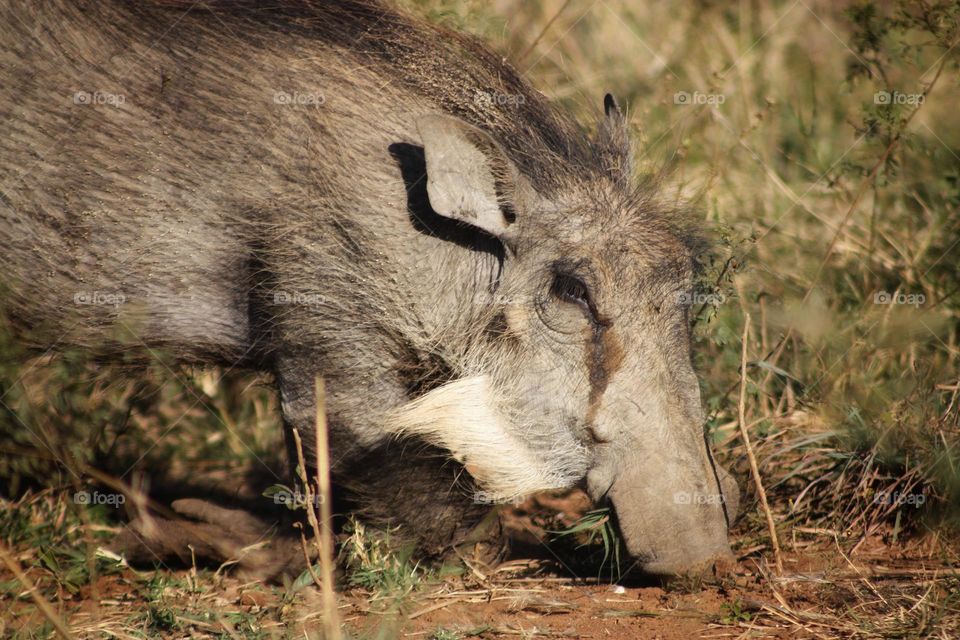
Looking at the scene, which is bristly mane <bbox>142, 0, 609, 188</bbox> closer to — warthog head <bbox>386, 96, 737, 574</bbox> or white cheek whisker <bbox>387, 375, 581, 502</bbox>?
warthog head <bbox>386, 96, 737, 574</bbox>

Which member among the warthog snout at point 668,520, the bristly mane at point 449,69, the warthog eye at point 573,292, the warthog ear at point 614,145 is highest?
the warthog ear at point 614,145

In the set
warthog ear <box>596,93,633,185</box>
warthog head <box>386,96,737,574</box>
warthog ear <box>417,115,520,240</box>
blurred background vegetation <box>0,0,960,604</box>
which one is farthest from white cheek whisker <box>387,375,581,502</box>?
warthog ear <box>596,93,633,185</box>

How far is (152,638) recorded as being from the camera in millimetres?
2623

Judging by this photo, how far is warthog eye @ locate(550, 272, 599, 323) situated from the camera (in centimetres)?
271

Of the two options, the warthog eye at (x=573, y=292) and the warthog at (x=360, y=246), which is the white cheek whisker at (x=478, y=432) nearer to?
the warthog at (x=360, y=246)

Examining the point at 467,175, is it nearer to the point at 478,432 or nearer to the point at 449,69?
the point at 449,69

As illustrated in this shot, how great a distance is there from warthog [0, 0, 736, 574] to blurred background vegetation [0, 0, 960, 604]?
276mm

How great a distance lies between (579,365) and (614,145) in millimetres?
765

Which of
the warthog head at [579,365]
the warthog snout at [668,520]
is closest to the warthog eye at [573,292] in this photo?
the warthog head at [579,365]

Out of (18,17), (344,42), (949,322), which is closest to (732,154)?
(949,322)

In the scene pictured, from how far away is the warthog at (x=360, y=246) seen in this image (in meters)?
2.72

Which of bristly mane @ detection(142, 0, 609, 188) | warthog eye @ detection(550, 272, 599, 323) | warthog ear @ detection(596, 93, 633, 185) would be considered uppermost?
warthog ear @ detection(596, 93, 633, 185)

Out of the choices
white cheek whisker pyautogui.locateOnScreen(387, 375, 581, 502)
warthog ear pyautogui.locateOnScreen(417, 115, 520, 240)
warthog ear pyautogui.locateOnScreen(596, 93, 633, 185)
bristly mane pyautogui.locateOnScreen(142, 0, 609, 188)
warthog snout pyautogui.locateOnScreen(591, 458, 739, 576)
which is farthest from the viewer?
warthog ear pyautogui.locateOnScreen(596, 93, 633, 185)

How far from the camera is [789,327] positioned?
3623 millimetres
